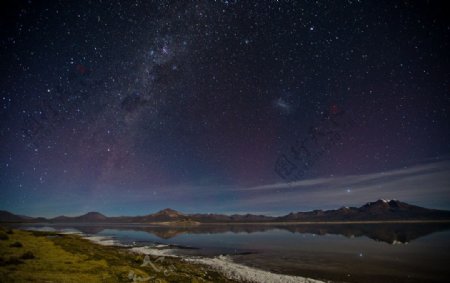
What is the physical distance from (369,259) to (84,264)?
121 feet

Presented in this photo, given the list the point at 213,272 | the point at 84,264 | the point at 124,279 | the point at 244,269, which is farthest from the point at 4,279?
the point at 244,269

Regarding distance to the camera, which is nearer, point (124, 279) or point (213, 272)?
point (124, 279)

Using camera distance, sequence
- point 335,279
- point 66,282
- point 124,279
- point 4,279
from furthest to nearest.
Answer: point 335,279, point 124,279, point 66,282, point 4,279

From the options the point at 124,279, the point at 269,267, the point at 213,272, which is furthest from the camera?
the point at 269,267

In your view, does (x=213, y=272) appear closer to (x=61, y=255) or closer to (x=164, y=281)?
(x=164, y=281)

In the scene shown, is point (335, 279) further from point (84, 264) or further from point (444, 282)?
point (84, 264)

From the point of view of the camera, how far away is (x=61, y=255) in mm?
25125

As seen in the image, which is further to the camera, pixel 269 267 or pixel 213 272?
pixel 269 267

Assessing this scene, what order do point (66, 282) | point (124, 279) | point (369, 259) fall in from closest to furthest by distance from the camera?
point (66, 282) < point (124, 279) < point (369, 259)

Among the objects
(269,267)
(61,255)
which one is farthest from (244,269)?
(61,255)

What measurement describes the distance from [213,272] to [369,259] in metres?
24.3

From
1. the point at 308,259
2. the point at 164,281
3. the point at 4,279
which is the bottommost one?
the point at 308,259

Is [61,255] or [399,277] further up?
[61,255]

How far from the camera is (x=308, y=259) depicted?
3991 cm
